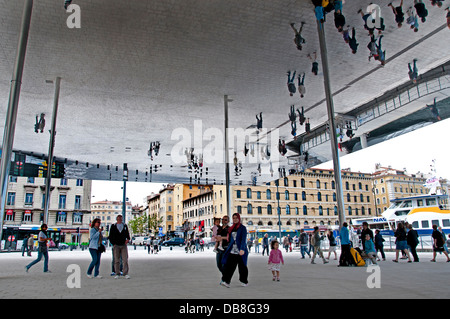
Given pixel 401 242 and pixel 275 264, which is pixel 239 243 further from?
pixel 401 242

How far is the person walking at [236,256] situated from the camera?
22.2 feet

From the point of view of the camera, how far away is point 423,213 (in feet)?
89.3

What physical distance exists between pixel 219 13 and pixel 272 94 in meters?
6.26

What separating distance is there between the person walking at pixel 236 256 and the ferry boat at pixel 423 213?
71.2 ft

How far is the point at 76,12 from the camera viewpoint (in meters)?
9.77

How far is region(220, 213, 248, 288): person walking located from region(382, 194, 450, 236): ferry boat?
71.2 ft

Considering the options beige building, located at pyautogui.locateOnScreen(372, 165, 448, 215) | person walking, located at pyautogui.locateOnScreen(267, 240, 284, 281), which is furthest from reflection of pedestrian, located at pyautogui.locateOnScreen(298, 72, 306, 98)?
beige building, located at pyautogui.locateOnScreen(372, 165, 448, 215)

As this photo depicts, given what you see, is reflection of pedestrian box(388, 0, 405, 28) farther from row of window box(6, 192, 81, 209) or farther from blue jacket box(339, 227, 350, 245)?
row of window box(6, 192, 81, 209)

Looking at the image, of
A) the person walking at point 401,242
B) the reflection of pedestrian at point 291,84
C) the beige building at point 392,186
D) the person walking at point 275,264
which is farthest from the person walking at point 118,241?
the beige building at point 392,186

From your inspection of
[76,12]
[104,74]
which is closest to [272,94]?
[104,74]

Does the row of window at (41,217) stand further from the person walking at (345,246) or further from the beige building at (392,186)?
the beige building at (392,186)
